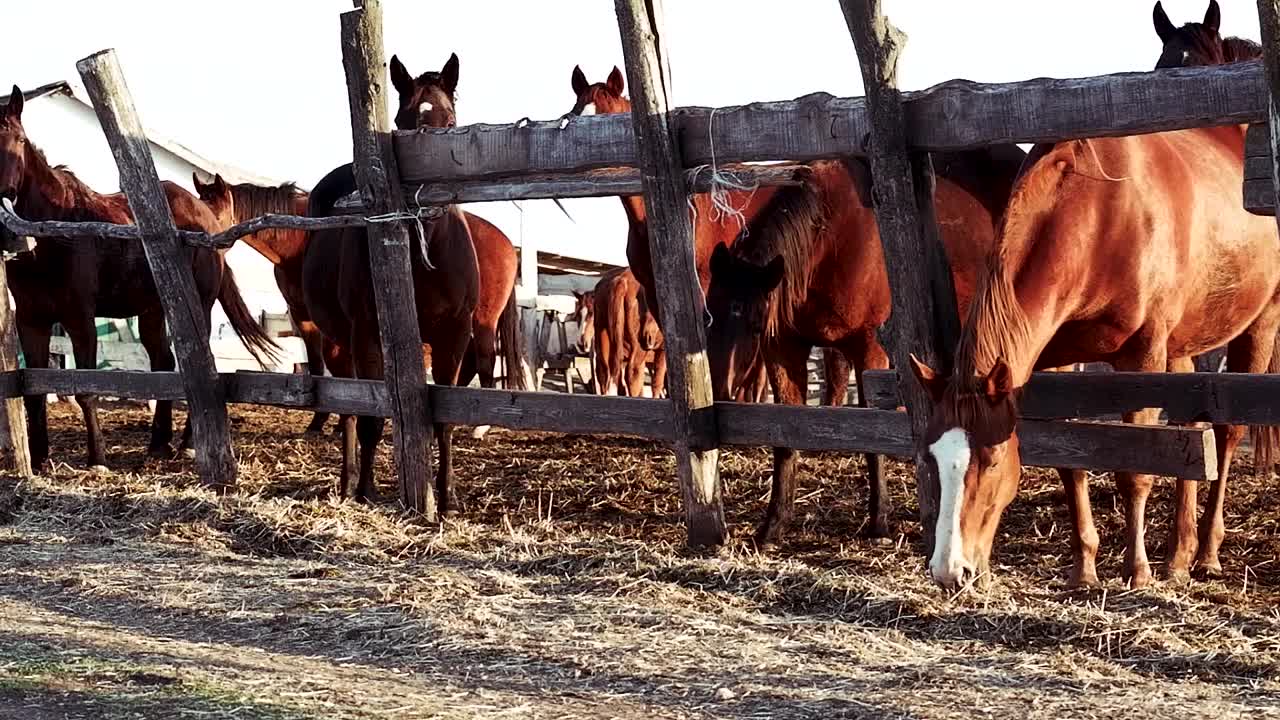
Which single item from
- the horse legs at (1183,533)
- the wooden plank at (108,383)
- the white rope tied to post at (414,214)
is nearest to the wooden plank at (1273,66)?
the horse legs at (1183,533)

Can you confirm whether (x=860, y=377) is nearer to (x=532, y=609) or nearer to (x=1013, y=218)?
(x=1013, y=218)

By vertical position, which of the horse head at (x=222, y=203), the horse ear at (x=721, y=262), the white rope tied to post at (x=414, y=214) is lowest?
the horse ear at (x=721, y=262)

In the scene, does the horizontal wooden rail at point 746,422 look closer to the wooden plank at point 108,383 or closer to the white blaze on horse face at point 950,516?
the wooden plank at point 108,383

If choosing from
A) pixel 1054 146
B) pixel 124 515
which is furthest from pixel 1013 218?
pixel 124 515

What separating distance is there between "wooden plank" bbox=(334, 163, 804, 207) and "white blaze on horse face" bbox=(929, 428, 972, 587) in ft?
5.45

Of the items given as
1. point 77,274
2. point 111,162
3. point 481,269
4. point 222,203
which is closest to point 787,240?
point 481,269

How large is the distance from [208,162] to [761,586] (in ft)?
54.5

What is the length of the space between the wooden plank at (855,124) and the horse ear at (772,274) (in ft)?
2.97

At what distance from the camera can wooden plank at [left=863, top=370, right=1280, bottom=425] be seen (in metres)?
5.01

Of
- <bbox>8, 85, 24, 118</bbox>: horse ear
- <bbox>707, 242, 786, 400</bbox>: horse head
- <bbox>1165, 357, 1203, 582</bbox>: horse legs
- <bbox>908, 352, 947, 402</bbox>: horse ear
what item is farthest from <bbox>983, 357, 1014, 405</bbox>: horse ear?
<bbox>8, 85, 24, 118</bbox>: horse ear

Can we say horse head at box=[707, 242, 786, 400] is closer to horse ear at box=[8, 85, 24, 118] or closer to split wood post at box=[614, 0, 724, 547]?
split wood post at box=[614, 0, 724, 547]

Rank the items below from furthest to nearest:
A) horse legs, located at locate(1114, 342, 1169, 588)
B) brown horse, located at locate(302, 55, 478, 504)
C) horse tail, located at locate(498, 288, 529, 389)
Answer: horse tail, located at locate(498, 288, 529, 389) → brown horse, located at locate(302, 55, 478, 504) → horse legs, located at locate(1114, 342, 1169, 588)

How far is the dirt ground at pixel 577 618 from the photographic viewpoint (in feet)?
12.2

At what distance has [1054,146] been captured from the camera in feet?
17.6
